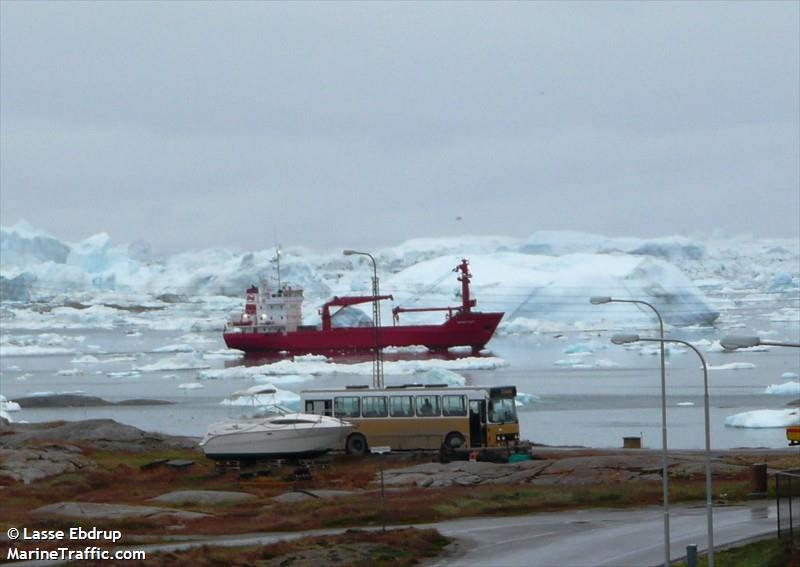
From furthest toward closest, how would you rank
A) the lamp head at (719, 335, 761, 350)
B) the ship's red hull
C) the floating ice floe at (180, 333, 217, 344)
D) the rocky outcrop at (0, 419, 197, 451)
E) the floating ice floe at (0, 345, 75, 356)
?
1. the floating ice floe at (180, 333, 217, 344)
2. the floating ice floe at (0, 345, 75, 356)
3. the ship's red hull
4. the rocky outcrop at (0, 419, 197, 451)
5. the lamp head at (719, 335, 761, 350)

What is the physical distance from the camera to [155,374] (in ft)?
358

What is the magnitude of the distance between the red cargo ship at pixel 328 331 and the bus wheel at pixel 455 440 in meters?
83.4

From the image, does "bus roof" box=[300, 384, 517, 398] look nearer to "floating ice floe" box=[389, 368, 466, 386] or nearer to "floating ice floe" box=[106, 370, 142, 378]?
"floating ice floe" box=[389, 368, 466, 386]

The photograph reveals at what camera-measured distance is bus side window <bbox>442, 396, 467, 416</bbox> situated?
34.6m

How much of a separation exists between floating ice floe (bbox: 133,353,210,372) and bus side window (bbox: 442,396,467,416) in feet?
251

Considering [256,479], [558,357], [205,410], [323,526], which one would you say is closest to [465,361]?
[558,357]

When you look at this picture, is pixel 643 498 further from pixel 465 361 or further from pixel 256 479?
pixel 465 361

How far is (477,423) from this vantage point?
34688mm

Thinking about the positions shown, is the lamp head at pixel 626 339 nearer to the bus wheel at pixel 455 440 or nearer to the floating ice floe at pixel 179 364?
the bus wheel at pixel 455 440

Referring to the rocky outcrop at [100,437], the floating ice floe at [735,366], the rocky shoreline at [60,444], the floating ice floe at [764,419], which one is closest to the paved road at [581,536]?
the rocky shoreline at [60,444]

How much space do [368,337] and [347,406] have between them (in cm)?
8556

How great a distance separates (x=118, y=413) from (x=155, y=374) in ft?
120

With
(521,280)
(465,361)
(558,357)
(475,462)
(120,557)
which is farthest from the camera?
(521,280)

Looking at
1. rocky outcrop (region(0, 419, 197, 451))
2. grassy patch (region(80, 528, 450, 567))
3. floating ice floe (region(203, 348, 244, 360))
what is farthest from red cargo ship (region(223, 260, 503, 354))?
grassy patch (region(80, 528, 450, 567))
